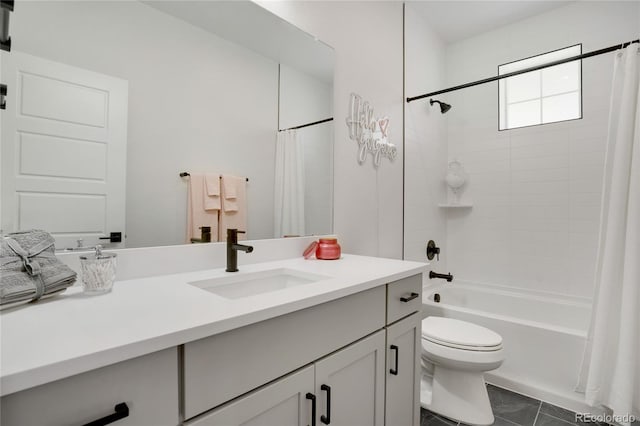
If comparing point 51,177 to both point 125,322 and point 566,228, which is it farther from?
point 566,228

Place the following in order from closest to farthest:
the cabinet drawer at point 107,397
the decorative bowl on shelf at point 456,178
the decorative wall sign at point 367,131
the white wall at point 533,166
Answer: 1. the cabinet drawer at point 107,397
2. the decorative wall sign at point 367,131
3. the white wall at point 533,166
4. the decorative bowl on shelf at point 456,178

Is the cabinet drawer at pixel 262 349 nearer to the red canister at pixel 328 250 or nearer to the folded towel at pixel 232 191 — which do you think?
the red canister at pixel 328 250

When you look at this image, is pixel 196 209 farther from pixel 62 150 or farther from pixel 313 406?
pixel 313 406

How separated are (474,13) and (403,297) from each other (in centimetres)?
251

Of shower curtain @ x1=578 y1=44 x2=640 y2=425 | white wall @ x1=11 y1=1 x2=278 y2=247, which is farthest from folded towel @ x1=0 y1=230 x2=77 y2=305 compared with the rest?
shower curtain @ x1=578 y1=44 x2=640 y2=425

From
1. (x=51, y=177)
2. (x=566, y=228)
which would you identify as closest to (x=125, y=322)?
(x=51, y=177)

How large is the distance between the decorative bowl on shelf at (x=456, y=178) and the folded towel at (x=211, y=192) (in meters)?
2.29

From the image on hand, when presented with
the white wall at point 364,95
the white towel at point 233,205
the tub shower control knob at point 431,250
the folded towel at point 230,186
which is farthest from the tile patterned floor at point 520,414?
the folded towel at point 230,186

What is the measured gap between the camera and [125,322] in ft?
2.06

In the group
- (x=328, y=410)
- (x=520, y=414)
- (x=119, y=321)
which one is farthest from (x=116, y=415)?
(x=520, y=414)

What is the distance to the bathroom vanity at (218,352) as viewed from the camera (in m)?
0.50

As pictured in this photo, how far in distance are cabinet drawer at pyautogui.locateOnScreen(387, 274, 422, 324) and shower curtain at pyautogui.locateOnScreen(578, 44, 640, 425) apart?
110cm

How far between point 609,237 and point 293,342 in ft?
5.93

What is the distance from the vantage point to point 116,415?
0.53 m
